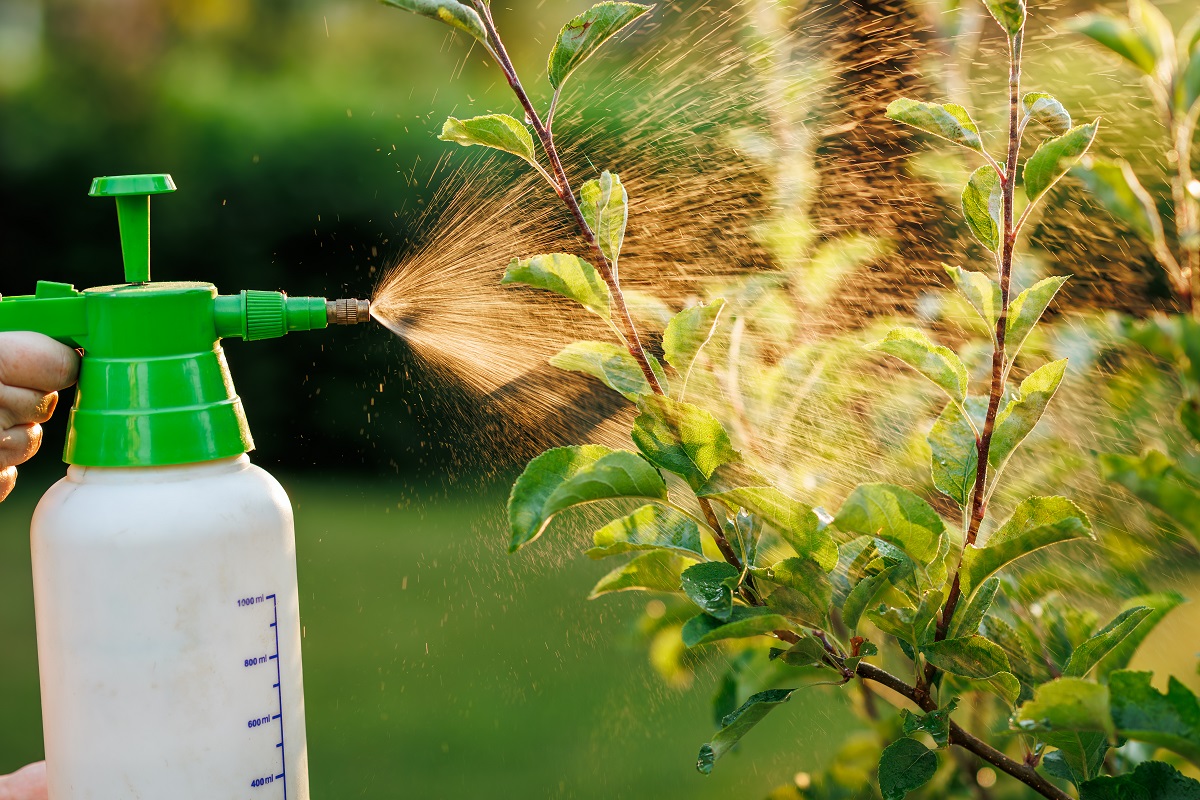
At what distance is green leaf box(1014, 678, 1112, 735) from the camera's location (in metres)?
0.52

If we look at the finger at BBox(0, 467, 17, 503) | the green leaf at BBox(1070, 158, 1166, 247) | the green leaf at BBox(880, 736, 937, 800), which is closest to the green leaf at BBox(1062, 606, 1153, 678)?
the green leaf at BBox(880, 736, 937, 800)

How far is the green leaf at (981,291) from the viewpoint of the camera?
68cm

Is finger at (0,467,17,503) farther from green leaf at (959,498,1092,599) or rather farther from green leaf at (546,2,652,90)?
green leaf at (959,498,1092,599)

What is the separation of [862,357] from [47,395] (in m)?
0.69

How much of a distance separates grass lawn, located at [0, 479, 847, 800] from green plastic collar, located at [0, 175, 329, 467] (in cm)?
135

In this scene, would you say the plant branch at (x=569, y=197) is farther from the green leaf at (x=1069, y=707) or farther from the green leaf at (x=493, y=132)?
the green leaf at (x=1069, y=707)

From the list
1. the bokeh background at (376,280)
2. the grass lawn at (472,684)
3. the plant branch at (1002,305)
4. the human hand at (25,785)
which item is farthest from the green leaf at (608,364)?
the grass lawn at (472,684)

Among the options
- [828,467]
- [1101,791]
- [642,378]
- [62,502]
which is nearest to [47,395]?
[62,502]

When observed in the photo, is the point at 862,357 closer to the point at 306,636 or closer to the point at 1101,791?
the point at 1101,791

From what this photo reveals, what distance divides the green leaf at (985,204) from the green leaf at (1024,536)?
157 millimetres

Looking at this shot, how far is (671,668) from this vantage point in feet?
3.83

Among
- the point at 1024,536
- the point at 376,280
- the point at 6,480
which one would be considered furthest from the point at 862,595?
the point at 376,280

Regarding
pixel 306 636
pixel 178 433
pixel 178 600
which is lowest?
pixel 306 636

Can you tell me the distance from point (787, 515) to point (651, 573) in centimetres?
10
